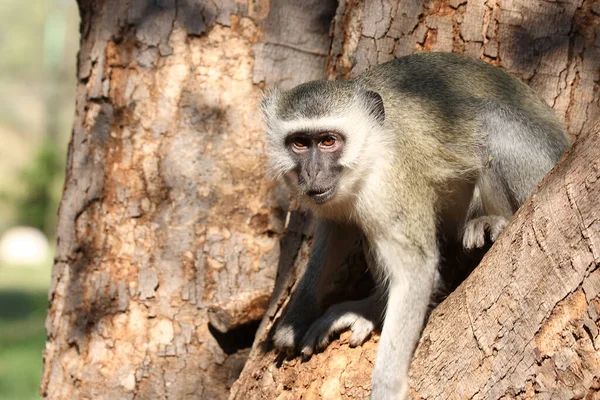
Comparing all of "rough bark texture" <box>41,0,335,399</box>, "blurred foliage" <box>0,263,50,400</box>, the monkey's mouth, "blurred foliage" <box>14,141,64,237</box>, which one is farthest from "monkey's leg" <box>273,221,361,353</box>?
→ "blurred foliage" <box>14,141,64,237</box>

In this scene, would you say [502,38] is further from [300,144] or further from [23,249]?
[23,249]

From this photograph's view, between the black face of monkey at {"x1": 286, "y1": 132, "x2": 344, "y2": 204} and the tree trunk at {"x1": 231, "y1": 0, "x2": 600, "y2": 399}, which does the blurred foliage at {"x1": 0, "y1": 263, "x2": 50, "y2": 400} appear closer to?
the tree trunk at {"x1": 231, "y1": 0, "x2": 600, "y2": 399}

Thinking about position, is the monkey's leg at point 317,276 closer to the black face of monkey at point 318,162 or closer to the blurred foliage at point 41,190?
the black face of monkey at point 318,162

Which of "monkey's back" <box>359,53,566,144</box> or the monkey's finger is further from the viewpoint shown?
"monkey's back" <box>359,53,566,144</box>

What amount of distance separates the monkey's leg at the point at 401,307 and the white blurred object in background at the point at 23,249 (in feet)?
50.0

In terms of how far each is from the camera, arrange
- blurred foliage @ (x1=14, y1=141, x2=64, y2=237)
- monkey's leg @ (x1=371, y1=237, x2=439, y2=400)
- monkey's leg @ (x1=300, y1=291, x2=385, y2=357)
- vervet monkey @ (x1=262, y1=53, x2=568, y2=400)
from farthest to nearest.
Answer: blurred foliage @ (x1=14, y1=141, x2=64, y2=237), monkey's leg @ (x1=300, y1=291, x2=385, y2=357), vervet monkey @ (x1=262, y1=53, x2=568, y2=400), monkey's leg @ (x1=371, y1=237, x2=439, y2=400)

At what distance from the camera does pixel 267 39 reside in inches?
188

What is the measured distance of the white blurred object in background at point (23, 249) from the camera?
1780 centimetres

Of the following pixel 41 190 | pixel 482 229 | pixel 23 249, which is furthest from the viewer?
pixel 41 190

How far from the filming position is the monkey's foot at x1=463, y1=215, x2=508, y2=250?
12.4 feet

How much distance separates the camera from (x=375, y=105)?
3973 millimetres

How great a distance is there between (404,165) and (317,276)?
0.83 m

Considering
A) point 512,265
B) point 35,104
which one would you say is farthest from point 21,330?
point 35,104

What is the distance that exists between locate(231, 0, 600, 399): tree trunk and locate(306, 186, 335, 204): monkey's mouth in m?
0.67
